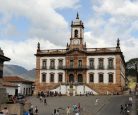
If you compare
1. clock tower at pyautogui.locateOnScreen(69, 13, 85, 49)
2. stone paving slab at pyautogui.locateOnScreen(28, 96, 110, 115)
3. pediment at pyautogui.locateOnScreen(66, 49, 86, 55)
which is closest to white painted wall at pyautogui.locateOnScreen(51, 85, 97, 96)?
pediment at pyautogui.locateOnScreen(66, 49, 86, 55)

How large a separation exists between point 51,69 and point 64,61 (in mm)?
3115

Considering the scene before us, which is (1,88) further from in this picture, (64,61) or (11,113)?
(64,61)

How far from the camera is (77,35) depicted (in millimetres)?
79062

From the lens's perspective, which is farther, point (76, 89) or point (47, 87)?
point (47, 87)

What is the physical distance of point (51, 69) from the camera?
258ft

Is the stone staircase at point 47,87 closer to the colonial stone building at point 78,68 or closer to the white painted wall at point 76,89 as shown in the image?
the colonial stone building at point 78,68

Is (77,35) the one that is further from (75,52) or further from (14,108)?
(14,108)

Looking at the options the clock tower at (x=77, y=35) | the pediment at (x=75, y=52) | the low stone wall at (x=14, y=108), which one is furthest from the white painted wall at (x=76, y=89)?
the low stone wall at (x=14, y=108)

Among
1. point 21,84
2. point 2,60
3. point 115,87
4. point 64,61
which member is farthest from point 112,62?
point 2,60

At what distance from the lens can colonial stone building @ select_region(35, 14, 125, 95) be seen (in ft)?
245

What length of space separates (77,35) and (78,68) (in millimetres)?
6968

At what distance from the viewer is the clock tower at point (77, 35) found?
7850cm

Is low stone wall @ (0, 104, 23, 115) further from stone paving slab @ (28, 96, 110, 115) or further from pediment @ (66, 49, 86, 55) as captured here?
pediment @ (66, 49, 86, 55)

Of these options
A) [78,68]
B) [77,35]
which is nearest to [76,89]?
[78,68]
